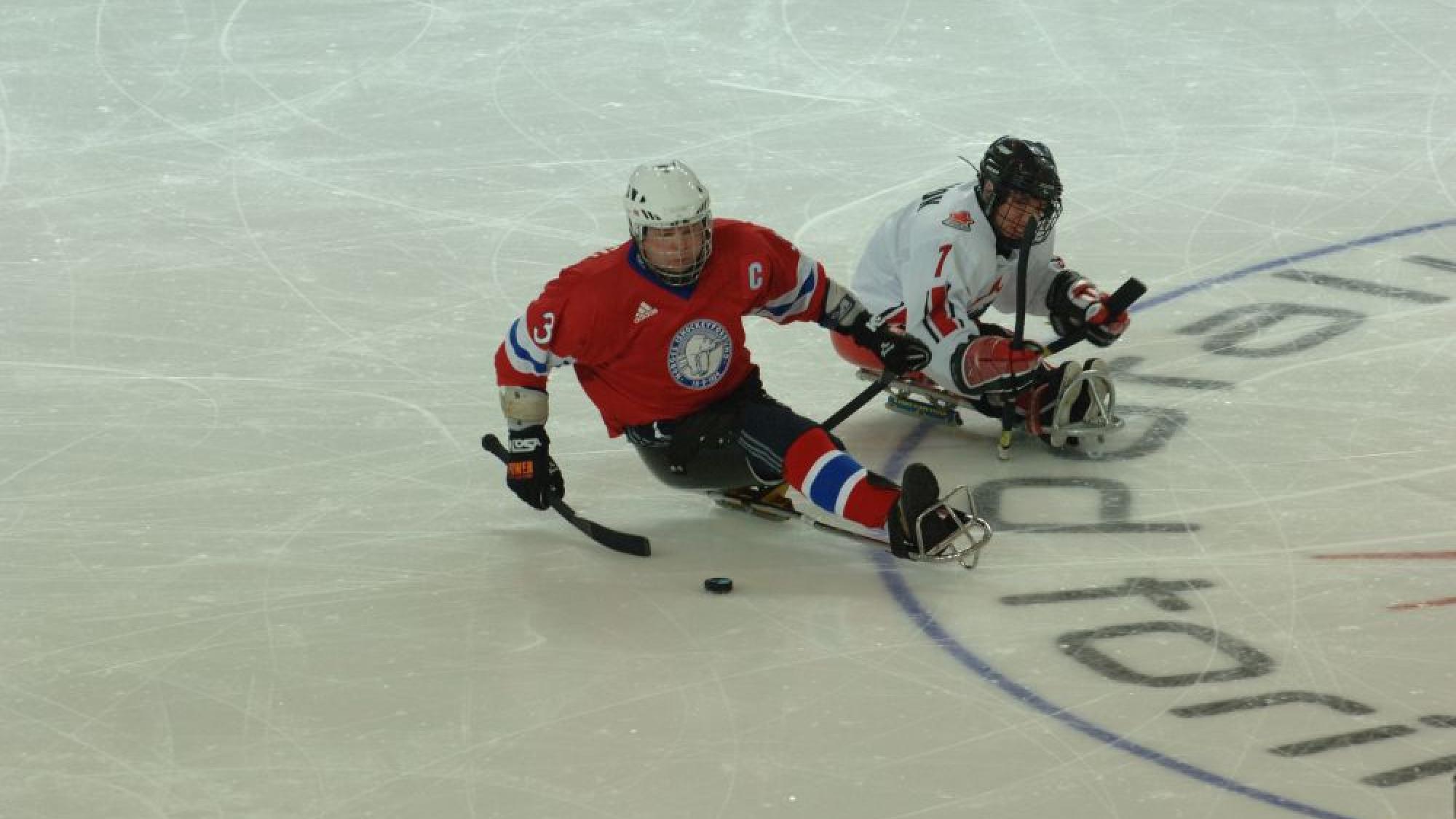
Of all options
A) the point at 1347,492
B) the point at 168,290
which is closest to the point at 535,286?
the point at 168,290

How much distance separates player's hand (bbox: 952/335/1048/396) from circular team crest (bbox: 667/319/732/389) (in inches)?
30.5

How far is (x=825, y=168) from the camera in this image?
7.84 meters

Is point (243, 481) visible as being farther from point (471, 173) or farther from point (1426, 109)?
point (1426, 109)

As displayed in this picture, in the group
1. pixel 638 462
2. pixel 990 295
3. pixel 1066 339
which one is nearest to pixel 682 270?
pixel 638 462

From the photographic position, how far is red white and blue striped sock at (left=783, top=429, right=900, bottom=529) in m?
4.80

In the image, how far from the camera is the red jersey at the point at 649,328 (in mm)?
4938

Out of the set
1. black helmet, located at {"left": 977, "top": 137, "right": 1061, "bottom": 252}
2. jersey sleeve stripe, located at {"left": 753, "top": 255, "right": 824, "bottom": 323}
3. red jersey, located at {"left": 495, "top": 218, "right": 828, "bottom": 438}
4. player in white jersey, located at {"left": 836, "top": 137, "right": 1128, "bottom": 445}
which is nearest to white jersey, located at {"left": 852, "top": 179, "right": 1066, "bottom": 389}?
player in white jersey, located at {"left": 836, "top": 137, "right": 1128, "bottom": 445}

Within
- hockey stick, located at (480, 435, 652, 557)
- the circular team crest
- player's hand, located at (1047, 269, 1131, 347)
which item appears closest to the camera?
hockey stick, located at (480, 435, 652, 557)

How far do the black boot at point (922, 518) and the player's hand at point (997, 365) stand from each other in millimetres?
867

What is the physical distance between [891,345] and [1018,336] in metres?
0.49

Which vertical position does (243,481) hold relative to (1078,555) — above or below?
below

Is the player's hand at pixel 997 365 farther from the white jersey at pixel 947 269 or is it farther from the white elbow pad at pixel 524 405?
the white elbow pad at pixel 524 405

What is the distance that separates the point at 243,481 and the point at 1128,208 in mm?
3467

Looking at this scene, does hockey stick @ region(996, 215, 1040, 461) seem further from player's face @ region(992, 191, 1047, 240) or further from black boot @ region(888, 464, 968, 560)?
black boot @ region(888, 464, 968, 560)
